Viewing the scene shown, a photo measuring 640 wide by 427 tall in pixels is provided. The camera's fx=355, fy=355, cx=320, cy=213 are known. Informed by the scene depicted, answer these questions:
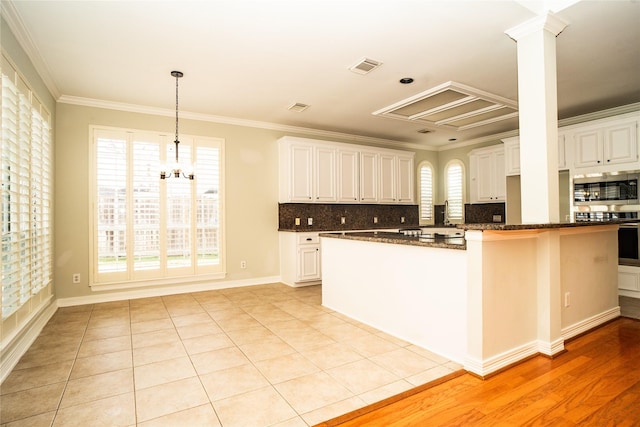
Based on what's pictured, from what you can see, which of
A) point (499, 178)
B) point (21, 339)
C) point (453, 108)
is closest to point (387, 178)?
point (499, 178)

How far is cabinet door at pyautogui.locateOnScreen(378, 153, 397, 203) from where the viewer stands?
22.5ft

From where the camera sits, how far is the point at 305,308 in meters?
4.34

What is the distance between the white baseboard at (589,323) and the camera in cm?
317

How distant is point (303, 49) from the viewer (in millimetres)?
3369

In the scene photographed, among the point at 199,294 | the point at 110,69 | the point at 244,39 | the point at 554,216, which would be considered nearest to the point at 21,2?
the point at 110,69

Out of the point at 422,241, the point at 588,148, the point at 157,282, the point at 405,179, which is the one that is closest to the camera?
the point at 422,241

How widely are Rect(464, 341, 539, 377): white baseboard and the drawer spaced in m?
3.41

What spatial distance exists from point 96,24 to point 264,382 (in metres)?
3.12

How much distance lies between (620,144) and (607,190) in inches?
24.2

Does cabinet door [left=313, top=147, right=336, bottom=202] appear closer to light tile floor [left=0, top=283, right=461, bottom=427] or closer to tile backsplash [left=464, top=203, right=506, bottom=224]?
light tile floor [left=0, top=283, right=461, bottom=427]

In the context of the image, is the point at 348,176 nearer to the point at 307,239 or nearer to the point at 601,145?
the point at 307,239

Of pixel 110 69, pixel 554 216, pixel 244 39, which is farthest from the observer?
pixel 110 69

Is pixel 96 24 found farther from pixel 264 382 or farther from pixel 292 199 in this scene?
pixel 292 199

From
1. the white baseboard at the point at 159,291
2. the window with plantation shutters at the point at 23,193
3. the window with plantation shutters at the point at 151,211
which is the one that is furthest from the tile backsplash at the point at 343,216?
the window with plantation shutters at the point at 23,193
